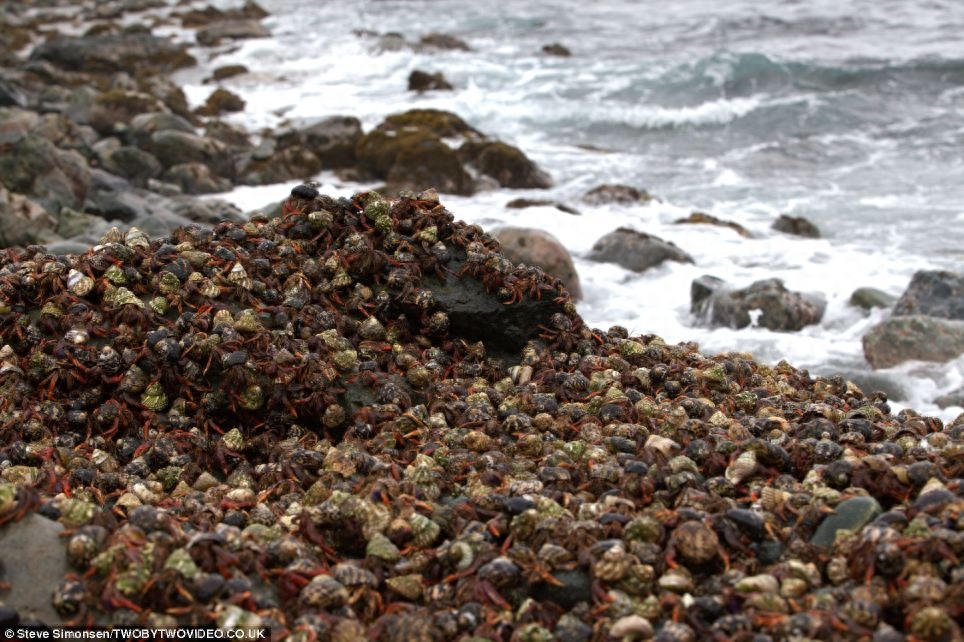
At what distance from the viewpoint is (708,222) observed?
49.9 feet

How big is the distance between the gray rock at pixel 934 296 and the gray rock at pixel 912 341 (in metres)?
0.73

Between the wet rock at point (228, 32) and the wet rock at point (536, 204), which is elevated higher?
the wet rock at point (536, 204)

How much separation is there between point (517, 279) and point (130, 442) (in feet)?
7.99

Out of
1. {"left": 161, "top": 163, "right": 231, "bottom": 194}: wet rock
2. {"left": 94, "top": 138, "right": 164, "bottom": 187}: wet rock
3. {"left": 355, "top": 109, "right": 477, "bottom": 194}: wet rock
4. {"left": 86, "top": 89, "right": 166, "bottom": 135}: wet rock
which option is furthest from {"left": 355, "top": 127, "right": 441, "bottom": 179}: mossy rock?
{"left": 86, "top": 89, "right": 166, "bottom": 135}: wet rock

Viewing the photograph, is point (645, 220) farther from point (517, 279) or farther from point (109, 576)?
point (109, 576)

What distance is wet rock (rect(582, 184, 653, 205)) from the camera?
16.4 m

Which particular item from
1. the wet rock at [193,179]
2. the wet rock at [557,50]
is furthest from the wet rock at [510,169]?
the wet rock at [557,50]

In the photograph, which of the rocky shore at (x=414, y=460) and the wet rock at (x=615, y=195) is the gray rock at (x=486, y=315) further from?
the wet rock at (x=615, y=195)

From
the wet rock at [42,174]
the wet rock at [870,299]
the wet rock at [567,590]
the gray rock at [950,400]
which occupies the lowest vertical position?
the wet rock at [870,299]

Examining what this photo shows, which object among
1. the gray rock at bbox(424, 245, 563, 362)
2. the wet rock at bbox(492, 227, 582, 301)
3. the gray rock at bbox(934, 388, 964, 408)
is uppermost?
the gray rock at bbox(424, 245, 563, 362)

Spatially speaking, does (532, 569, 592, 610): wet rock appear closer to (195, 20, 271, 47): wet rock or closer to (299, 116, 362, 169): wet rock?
(299, 116, 362, 169): wet rock

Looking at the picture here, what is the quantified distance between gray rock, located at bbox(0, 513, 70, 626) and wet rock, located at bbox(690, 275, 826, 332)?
895 cm

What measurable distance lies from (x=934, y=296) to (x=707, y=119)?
41.2ft

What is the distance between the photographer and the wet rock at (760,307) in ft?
35.5
